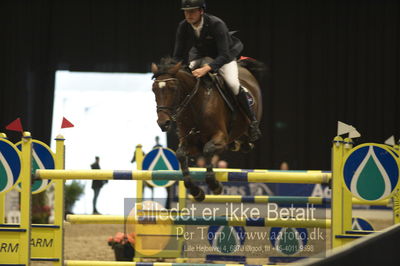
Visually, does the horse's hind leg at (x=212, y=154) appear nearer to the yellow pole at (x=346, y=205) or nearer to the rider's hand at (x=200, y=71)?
the rider's hand at (x=200, y=71)

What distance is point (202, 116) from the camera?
367 cm

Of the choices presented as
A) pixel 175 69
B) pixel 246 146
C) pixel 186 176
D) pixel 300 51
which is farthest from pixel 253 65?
pixel 300 51

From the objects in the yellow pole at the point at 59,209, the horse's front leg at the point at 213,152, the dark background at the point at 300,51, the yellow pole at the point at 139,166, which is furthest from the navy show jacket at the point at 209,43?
the dark background at the point at 300,51

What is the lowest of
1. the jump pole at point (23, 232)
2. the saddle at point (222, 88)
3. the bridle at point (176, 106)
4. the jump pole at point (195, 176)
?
the jump pole at point (23, 232)

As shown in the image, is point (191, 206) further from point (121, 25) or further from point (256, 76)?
point (121, 25)

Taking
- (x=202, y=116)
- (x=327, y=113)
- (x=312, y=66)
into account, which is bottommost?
(x=202, y=116)

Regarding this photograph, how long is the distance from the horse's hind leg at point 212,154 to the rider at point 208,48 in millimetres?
399

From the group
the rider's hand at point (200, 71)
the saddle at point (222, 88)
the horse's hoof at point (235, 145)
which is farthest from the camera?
the horse's hoof at point (235, 145)

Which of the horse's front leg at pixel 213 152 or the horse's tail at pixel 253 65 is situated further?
the horse's tail at pixel 253 65

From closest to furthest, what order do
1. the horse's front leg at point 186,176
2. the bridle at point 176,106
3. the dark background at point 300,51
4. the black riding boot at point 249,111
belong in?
the bridle at point 176,106
the horse's front leg at point 186,176
the black riding boot at point 249,111
the dark background at point 300,51

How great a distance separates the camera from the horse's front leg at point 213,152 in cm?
347

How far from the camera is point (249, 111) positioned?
157 inches

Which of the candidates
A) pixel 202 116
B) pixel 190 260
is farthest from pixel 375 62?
pixel 202 116

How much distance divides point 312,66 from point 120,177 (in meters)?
9.83
